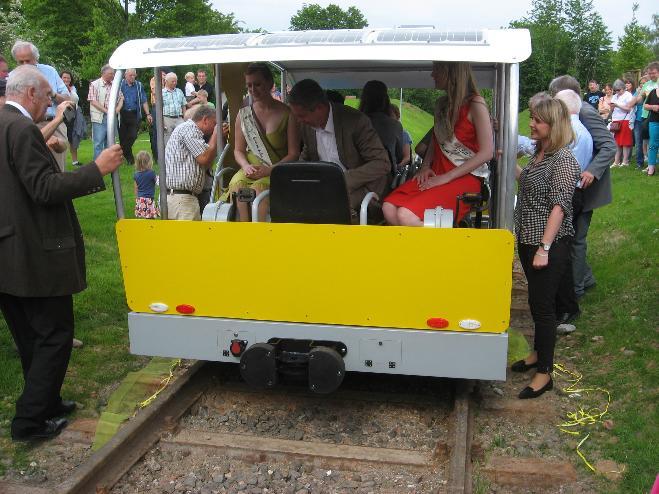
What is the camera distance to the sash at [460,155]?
4859 mm

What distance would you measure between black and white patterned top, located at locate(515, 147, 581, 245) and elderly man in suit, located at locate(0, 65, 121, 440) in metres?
2.67

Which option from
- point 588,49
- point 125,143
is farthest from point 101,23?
point 588,49

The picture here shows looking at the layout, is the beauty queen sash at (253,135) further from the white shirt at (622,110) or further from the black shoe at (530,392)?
the white shirt at (622,110)

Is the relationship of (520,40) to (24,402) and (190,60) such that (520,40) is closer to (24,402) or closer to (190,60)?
(190,60)

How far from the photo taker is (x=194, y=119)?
6430 mm

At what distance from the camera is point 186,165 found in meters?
6.30

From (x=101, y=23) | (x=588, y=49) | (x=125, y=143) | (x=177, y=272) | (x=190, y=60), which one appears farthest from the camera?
(x=588, y=49)

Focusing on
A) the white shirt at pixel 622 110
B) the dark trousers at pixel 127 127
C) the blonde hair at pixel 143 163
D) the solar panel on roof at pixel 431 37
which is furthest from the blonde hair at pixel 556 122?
the white shirt at pixel 622 110

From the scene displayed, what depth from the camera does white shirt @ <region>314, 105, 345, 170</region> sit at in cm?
533

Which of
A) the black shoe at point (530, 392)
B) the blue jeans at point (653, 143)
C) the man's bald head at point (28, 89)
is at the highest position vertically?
the man's bald head at point (28, 89)

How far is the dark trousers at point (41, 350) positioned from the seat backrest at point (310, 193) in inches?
58.4

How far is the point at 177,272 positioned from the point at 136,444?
107 cm

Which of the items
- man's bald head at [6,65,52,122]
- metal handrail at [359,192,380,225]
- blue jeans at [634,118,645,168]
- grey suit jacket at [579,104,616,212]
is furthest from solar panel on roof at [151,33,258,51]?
blue jeans at [634,118,645,168]

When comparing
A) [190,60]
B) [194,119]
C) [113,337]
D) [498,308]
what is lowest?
[113,337]
